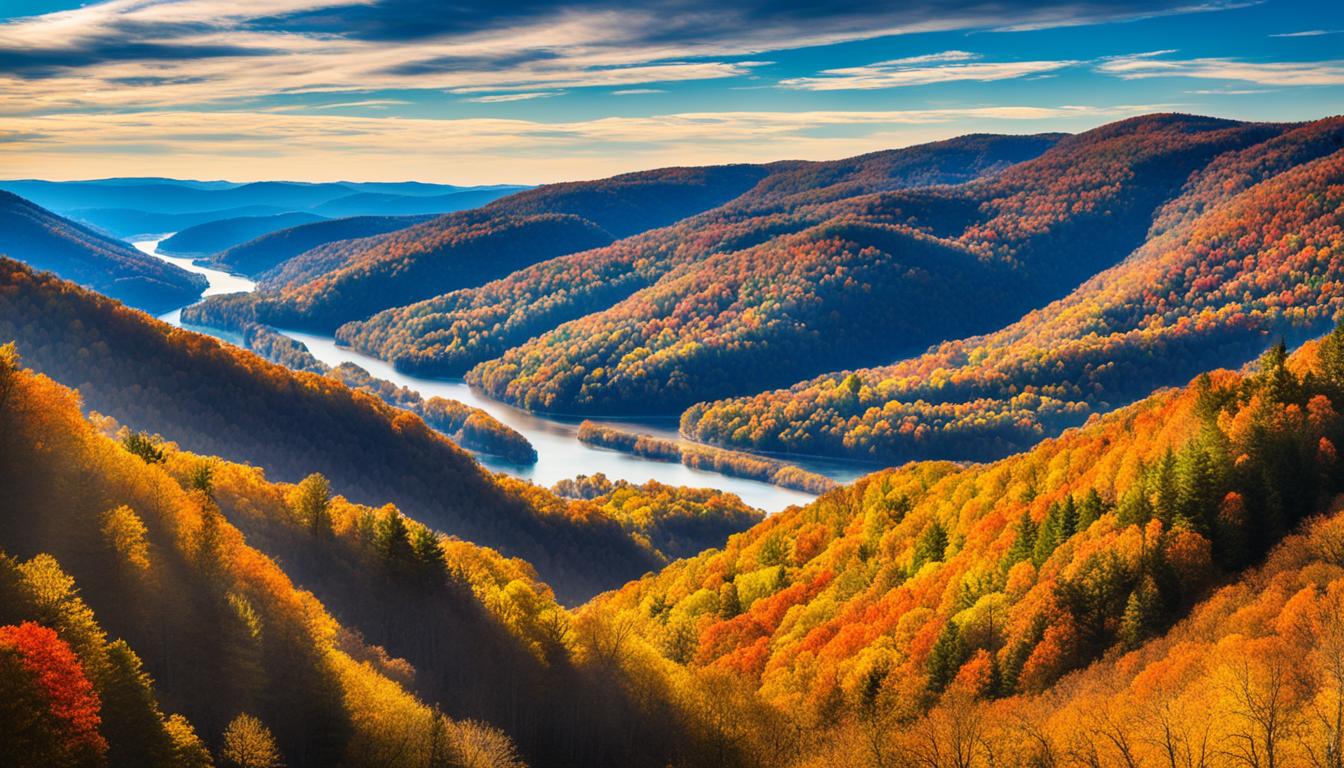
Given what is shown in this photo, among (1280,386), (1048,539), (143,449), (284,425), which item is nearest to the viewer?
(143,449)

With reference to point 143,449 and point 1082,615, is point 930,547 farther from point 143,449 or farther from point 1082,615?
point 143,449

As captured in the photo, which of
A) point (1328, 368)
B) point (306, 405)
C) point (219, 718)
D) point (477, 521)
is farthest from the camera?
point (306, 405)

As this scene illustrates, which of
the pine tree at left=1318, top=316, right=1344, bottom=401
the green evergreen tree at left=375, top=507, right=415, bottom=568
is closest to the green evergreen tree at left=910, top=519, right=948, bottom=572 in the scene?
the pine tree at left=1318, top=316, right=1344, bottom=401

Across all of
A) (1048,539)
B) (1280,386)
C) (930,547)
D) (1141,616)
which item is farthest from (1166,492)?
(930,547)

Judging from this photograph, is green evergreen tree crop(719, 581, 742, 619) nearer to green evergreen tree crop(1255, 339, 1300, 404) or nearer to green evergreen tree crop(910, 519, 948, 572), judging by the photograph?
green evergreen tree crop(910, 519, 948, 572)

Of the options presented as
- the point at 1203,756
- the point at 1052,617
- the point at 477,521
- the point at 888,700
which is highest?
the point at 1203,756

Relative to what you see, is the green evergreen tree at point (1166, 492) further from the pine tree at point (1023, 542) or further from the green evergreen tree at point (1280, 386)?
the pine tree at point (1023, 542)

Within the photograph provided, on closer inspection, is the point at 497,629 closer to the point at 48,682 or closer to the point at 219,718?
the point at 219,718

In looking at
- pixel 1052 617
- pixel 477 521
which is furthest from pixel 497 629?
pixel 477 521
